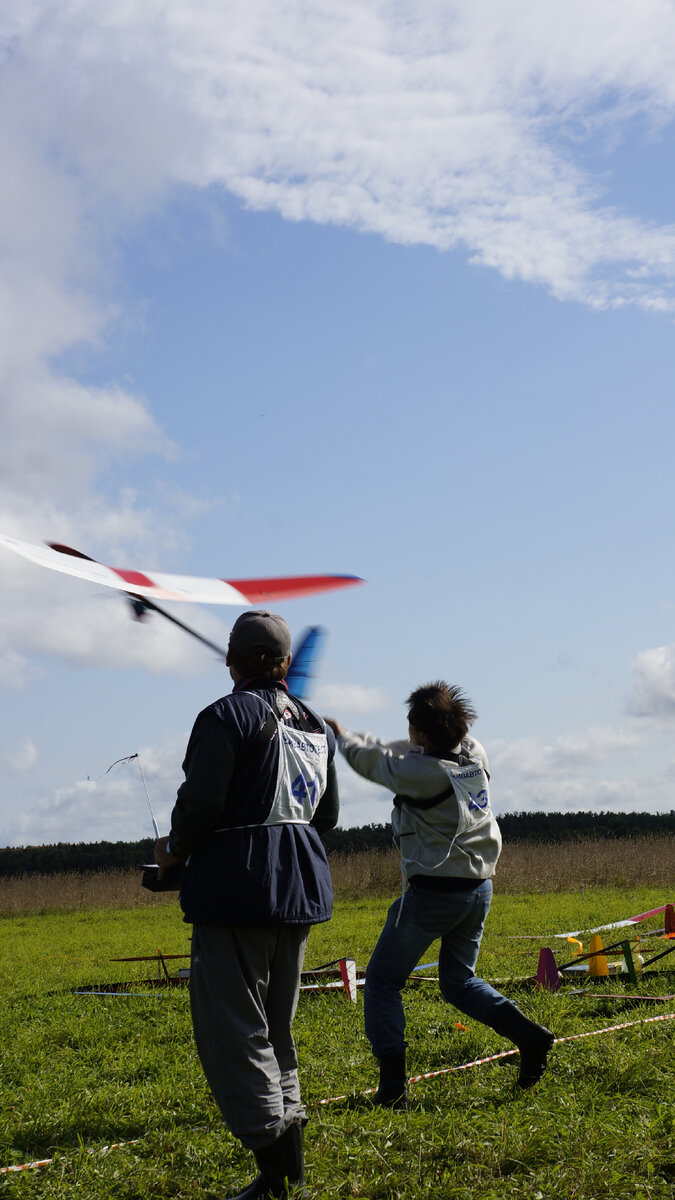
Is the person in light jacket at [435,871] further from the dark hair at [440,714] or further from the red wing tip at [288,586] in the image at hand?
the red wing tip at [288,586]

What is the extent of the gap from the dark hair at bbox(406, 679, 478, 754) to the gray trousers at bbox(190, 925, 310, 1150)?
1398mm

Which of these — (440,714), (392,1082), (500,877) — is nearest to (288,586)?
(440,714)

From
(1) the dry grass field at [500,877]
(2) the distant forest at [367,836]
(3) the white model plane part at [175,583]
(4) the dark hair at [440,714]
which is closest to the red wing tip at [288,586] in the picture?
(3) the white model plane part at [175,583]

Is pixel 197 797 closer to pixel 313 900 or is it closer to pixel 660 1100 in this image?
pixel 313 900

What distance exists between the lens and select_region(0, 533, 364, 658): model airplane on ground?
16.2ft

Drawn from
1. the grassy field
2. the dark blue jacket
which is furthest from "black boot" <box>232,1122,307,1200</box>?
the dark blue jacket

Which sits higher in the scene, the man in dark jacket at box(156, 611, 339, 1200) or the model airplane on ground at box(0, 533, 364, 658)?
the model airplane on ground at box(0, 533, 364, 658)

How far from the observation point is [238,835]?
3.23 m

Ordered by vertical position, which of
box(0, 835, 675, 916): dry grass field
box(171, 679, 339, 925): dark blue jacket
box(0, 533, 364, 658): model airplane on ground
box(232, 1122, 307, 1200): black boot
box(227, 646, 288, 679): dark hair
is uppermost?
box(0, 533, 364, 658): model airplane on ground

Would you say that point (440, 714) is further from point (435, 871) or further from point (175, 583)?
point (175, 583)

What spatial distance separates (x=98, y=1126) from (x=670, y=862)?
20.1m

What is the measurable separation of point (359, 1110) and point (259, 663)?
2148mm

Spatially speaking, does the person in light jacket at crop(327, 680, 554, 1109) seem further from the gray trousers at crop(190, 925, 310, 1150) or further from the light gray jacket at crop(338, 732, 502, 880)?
the gray trousers at crop(190, 925, 310, 1150)

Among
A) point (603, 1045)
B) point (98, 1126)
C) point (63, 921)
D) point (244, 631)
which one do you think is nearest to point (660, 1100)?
point (603, 1045)
